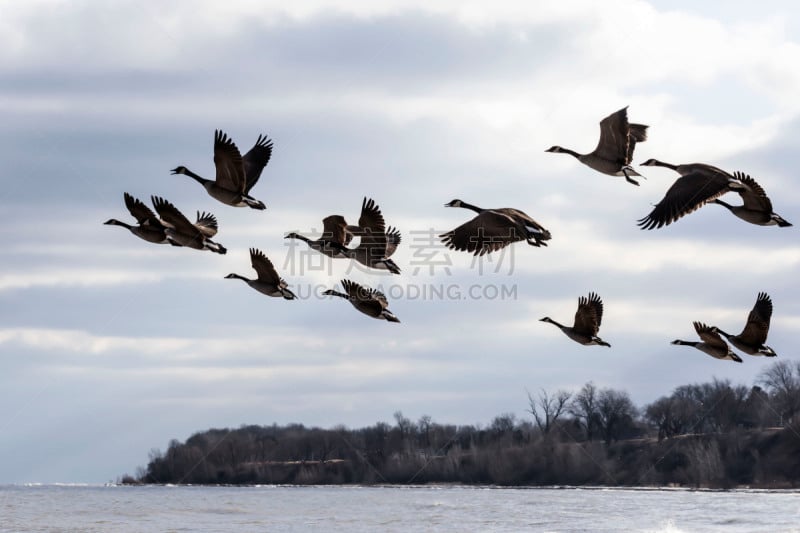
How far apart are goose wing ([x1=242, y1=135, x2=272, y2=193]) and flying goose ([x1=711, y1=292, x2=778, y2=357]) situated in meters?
11.5

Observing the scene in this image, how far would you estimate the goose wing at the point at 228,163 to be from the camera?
22734 mm

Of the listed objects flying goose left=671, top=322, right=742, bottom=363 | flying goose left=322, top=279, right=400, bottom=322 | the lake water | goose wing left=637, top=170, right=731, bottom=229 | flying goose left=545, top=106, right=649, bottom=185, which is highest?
flying goose left=545, top=106, right=649, bottom=185

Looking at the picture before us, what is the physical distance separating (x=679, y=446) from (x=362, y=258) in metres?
102

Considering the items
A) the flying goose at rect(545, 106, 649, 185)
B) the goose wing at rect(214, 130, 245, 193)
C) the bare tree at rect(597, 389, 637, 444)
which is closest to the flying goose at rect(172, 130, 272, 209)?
the goose wing at rect(214, 130, 245, 193)

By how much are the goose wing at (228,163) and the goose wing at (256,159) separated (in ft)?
7.87

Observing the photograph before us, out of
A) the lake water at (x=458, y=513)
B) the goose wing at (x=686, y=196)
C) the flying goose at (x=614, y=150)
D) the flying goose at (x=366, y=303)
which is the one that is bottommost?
the lake water at (x=458, y=513)

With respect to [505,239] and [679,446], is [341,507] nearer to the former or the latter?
[679,446]

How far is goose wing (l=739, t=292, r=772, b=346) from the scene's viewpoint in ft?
79.1

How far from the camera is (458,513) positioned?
79.8 metres

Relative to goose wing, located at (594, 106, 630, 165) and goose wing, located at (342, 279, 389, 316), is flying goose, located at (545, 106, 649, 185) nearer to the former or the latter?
goose wing, located at (594, 106, 630, 165)

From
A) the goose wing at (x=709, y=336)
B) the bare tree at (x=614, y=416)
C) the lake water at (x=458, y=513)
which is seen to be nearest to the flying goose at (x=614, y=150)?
the goose wing at (x=709, y=336)

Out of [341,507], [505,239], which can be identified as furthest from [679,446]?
[505,239]

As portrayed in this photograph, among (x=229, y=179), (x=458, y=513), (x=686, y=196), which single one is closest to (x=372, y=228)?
(x=229, y=179)

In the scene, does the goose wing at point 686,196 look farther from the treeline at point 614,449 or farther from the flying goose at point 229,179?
the treeline at point 614,449
